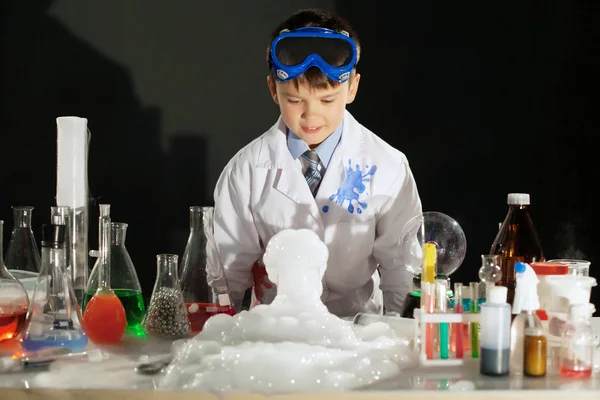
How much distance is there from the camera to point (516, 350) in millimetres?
1089

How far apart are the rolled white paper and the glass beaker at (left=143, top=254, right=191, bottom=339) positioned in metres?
0.31

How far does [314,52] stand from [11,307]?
0.78 metres

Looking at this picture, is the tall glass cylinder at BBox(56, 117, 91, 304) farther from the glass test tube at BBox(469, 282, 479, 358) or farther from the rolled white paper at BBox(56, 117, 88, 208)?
the glass test tube at BBox(469, 282, 479, 358)

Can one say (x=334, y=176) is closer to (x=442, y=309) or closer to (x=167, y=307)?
(x=167, y=307)

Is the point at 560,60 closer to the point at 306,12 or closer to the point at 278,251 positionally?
the point at 306,12

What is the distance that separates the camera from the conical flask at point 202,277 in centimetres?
139

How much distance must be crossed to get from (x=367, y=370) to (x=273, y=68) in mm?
841

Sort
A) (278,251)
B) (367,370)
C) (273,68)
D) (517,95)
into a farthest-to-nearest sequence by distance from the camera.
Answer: (517,95) < (273,68) < (278,251) < (367,370)

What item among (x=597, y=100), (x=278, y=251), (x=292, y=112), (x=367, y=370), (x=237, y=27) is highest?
(x=237, y=27)

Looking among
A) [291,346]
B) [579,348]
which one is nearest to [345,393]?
[291,346]

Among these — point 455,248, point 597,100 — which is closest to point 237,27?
point 597,100

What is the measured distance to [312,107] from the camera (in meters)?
1.75

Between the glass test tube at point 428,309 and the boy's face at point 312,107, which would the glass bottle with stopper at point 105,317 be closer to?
the glass test tube at point 428,309

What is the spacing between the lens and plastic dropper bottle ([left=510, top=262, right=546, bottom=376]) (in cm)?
105
